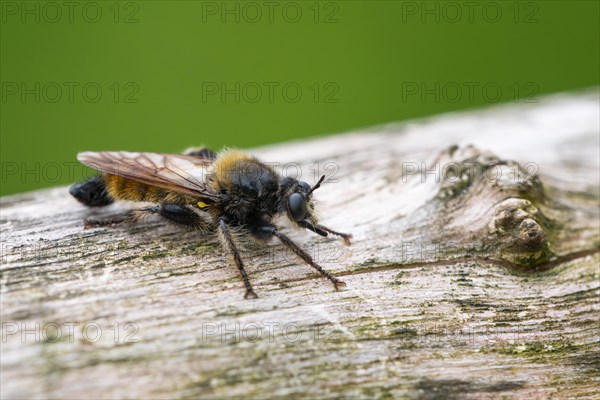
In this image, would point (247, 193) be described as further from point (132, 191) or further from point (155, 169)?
point (132, 191)

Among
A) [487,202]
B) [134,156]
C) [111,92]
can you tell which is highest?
[111,92]

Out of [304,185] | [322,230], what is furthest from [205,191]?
[322,230]

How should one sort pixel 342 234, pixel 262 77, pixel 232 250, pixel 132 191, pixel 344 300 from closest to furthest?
pixel 344 300 → pixel 232 250 → pixel 342 234 → pixel 132 191 → pixel 262 77

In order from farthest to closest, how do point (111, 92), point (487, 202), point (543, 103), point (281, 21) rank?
point (281, 21) < point (111, 92) < point (543, 103) < point (487, 202)

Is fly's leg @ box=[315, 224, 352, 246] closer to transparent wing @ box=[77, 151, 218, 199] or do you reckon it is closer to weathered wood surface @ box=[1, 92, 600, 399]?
weathered wood surface @ box=[1, 92, 600, 399]

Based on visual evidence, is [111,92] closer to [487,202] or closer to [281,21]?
[281,21]

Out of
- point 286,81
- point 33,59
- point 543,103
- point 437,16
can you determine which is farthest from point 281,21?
point 543,103

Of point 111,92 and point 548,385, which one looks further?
point 111,92
